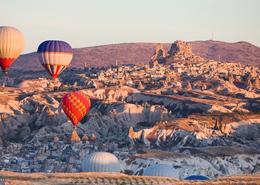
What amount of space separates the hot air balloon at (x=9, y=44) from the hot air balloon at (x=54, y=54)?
318 inches

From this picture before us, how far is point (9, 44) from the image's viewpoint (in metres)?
64.6

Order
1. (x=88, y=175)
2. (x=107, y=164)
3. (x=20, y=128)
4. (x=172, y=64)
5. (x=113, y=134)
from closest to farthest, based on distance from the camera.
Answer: (x=88, y=175), (x=107, y=164), (x=113, y=134), (x=20, y=128), (x=172, y=64)

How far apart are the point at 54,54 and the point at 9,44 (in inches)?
381

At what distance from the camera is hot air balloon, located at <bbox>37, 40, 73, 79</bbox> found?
73.7 meters

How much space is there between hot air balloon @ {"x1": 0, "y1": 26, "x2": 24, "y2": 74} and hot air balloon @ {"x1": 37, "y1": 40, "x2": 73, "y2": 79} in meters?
8.08

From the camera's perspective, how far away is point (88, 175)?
37.8 meters

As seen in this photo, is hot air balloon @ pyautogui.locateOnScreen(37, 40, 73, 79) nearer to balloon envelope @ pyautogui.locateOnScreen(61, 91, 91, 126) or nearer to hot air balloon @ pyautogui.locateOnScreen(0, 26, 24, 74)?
balloon envelope @ pyautogui.locateOnScreen(61, 91, 91, 126)

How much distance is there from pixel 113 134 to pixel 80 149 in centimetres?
1378

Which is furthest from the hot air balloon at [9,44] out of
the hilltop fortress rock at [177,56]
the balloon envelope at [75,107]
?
the hilltop fortress rock at [177,56]

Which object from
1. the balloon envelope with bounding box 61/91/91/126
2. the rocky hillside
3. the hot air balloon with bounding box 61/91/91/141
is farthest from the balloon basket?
the balloon envelope with bounding box 61/91/91/126

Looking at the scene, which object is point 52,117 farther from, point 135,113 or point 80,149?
point 80,149

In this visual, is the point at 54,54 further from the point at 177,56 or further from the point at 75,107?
the point at 177,56

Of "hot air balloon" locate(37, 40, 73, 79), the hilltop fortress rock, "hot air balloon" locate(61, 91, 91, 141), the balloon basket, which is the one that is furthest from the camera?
the hilltop fortress rock

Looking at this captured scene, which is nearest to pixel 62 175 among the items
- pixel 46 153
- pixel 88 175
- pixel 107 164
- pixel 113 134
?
pixel 88 175
